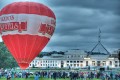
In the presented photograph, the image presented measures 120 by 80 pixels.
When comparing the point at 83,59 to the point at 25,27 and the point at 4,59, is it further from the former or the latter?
the point at 25,27

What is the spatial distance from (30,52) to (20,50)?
2.91 ft

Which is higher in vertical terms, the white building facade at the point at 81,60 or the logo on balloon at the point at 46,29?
the white building facade at the point at 81,60

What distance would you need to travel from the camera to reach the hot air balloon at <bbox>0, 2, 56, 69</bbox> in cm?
3123

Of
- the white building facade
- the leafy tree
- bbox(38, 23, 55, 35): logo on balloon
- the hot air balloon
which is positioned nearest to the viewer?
the hot air balloon

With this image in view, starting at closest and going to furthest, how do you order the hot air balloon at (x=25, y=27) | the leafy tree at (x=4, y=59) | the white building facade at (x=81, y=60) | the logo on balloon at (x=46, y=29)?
1. the hot air balloon at (x=25, y=27)
2. the logo on balloon at (x=46, y=29)
3. the leafy tree at (x=4, y=59)
4. the white building facade at (x=81, y=60)

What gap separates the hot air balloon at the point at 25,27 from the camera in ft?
102

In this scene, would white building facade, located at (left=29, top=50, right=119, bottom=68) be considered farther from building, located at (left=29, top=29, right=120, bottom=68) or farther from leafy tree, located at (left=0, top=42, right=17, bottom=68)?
leafy tree, located at (left=0, top=42, right=17, bottom=68)

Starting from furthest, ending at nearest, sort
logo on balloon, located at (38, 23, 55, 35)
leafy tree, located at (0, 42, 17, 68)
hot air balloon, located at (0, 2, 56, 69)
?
leafy tree, located at (0, 42, 17, 68) → logo on balloon, located at (38, 23, 55, 35) → hot air balloon, located at (0, 2, 56, 69)

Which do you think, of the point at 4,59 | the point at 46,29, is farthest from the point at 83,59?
the point at 46,29

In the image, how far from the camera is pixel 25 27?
31484 millimetres

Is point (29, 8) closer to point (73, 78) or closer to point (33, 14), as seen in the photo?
point (33, 14)

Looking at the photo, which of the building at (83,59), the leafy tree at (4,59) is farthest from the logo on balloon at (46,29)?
the building at (83,59)

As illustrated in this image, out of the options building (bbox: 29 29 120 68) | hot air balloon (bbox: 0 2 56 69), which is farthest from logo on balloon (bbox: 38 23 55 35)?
building (bbox: 29 29 120 68)

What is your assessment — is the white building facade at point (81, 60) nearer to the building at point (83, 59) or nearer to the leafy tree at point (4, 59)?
the building at point (83, 59)
